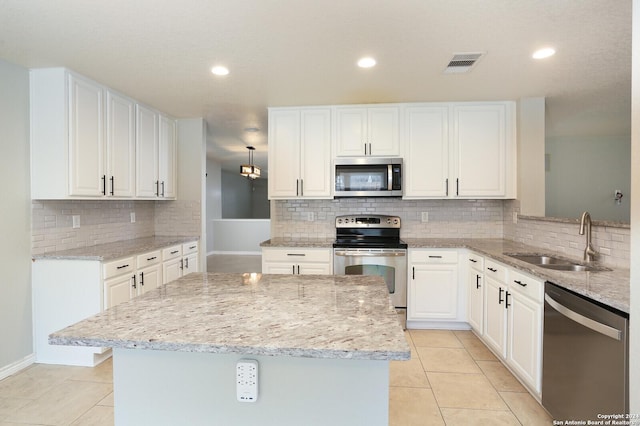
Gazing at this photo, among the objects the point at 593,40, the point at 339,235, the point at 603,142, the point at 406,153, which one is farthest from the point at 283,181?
the point at 603,142

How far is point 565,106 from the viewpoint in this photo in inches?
144

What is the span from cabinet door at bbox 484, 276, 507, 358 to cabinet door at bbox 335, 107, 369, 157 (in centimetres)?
180

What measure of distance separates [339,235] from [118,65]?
2.66 m

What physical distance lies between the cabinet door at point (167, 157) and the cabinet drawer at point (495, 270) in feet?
11.4

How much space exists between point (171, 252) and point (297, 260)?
1374 millimetres

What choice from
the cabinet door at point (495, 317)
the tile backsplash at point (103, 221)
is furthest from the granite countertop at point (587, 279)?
the tile backsplash at point (103, 221)

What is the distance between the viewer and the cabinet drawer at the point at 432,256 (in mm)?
3377

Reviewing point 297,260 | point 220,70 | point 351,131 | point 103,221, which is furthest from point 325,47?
point 103,221

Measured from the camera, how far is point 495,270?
2.69 metres

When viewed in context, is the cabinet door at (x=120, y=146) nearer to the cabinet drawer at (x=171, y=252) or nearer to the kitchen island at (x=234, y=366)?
the cabinet drawer at (x=171, y=252)

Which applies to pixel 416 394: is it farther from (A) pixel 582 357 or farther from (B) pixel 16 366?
(B) pixel 16 366

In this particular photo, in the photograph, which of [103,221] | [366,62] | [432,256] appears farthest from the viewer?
[103,221]

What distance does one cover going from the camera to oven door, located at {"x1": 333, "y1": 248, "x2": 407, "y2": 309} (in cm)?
341

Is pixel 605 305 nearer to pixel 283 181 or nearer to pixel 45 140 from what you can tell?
pixel 283 181
